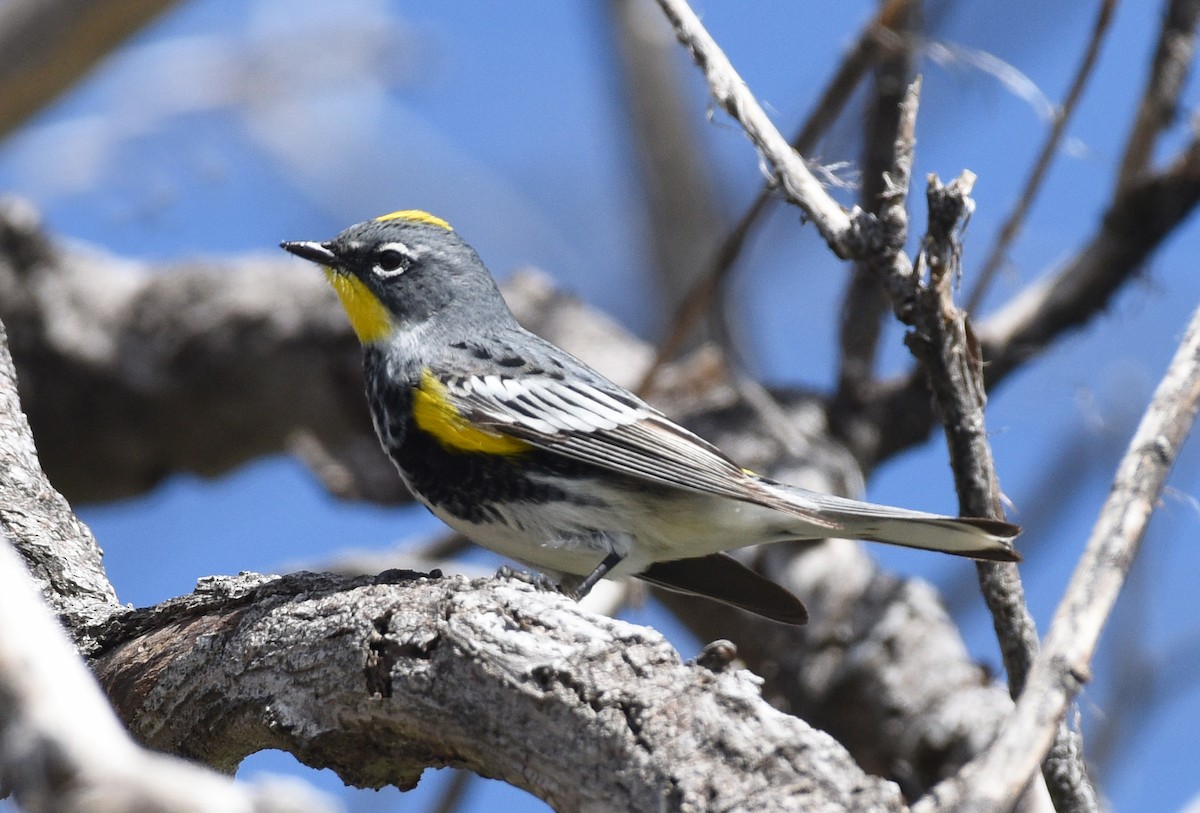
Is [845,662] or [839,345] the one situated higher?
[839,345]

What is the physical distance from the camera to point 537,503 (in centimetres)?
355

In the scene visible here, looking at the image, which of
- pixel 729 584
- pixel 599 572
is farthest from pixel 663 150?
pixel 599 572

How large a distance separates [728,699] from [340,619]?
2.71ft

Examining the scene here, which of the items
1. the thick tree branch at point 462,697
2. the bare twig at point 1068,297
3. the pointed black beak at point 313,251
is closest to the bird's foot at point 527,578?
the thick tree branch at point 462,697

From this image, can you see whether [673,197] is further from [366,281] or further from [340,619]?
[340,619]

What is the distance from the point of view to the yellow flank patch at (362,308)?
426 cm

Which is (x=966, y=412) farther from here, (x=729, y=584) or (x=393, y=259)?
(x=393, y=259)

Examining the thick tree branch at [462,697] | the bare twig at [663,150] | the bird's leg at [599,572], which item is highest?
the bare twig at [663,150]

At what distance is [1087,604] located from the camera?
196cm

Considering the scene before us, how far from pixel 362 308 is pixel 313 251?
0.26 meters

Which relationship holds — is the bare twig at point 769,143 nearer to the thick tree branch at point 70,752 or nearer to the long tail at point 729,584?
the long tail at point 729,584

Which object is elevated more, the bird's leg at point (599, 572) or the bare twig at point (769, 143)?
the bare twig at point (769, 143)

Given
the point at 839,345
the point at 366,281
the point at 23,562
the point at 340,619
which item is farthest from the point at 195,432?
the point at 340,619

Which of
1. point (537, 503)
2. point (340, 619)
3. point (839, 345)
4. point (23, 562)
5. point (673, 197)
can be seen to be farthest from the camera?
point (673, 197)
